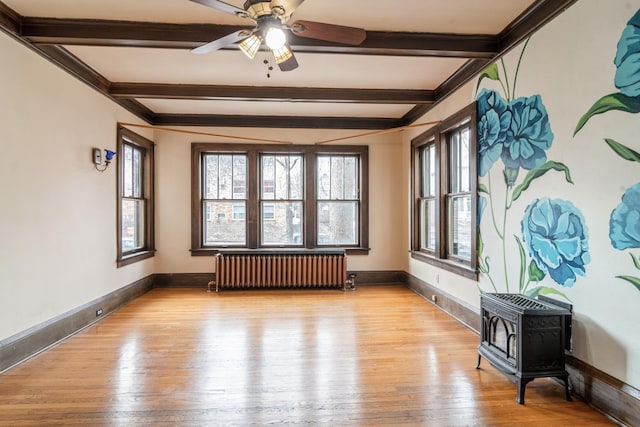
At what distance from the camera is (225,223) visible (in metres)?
6.18

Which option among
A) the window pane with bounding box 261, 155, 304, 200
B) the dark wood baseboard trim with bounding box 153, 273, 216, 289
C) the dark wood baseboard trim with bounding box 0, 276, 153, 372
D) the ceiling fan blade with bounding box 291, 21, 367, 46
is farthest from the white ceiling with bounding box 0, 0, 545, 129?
the dark wood baseboard trim with bounding box 153, 273, 216, 289

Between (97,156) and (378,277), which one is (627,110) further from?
(97,156)

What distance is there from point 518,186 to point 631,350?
147 cm

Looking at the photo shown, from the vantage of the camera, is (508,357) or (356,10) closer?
(508,357)

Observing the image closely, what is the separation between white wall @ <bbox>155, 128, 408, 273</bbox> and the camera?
5.99m

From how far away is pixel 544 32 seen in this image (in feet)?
9.15

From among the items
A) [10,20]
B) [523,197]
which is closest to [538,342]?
[523,197]

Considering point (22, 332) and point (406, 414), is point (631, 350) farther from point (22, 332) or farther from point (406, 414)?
point (22, 332)

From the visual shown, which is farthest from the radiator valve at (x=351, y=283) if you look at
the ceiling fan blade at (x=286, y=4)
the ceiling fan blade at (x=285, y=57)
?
the ceiling fan blade at (x=286, y=4)

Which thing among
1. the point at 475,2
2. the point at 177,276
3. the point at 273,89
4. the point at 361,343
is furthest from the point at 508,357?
the point at 177,276

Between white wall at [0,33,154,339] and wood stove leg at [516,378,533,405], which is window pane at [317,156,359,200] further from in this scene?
wood stove leg at [516,378,533,405]

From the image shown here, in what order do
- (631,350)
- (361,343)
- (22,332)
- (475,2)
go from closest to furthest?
(631,350) < (475,2) < (22,332) < (361,343)

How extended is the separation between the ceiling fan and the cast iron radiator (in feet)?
11.8

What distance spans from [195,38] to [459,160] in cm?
338
